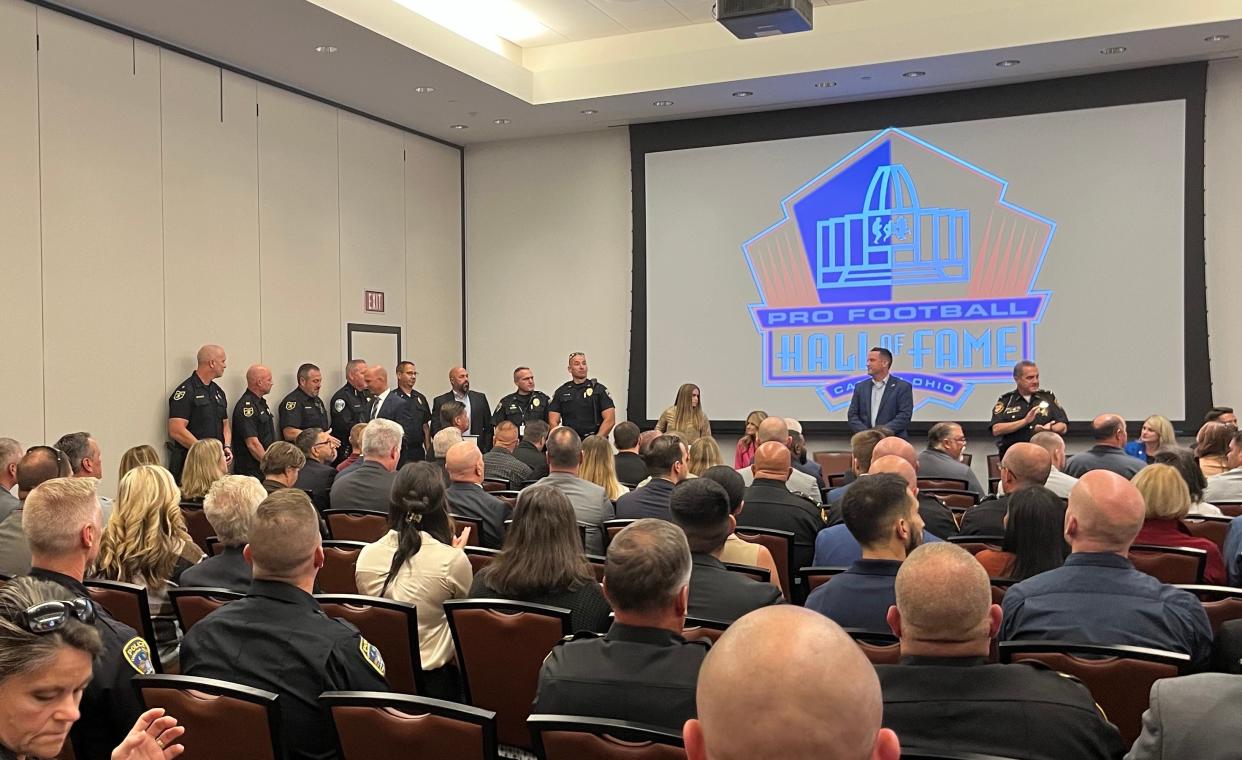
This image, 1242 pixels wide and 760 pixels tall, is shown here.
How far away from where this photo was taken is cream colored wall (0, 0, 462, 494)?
7586 millimetres

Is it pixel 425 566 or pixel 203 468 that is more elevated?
pixel 203 468

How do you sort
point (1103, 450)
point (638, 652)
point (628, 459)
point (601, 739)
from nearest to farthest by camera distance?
point (601, 739), point (638, 652), point (1103, 450), point (628, 459)

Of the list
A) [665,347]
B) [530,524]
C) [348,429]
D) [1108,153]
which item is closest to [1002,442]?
[1108,153]

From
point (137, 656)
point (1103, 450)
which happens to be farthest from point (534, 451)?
point (137, 656)

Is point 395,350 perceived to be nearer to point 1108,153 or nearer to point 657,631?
point 1108,153

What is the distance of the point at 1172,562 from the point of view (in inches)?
154

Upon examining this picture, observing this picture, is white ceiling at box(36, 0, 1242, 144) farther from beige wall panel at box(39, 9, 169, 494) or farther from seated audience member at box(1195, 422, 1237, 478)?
seated audience member at box(1195, 422, 1237, 478)

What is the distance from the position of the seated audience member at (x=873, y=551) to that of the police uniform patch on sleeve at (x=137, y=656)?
6.41 feet

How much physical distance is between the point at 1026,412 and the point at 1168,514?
16.6 ft

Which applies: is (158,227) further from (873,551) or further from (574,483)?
(873,551)

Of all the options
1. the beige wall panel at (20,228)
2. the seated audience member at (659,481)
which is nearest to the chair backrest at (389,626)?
the seated audience member at (659,481)

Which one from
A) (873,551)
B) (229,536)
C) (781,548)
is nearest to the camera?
(873,551)

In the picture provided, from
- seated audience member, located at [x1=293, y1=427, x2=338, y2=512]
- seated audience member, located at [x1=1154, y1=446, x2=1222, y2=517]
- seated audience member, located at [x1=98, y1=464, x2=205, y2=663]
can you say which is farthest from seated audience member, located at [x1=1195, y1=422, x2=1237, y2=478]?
seated audience member, located at [x1=98, y1=464, x2=205, y2=663]

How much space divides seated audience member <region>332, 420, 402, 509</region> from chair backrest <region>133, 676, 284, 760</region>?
319 centimetres
